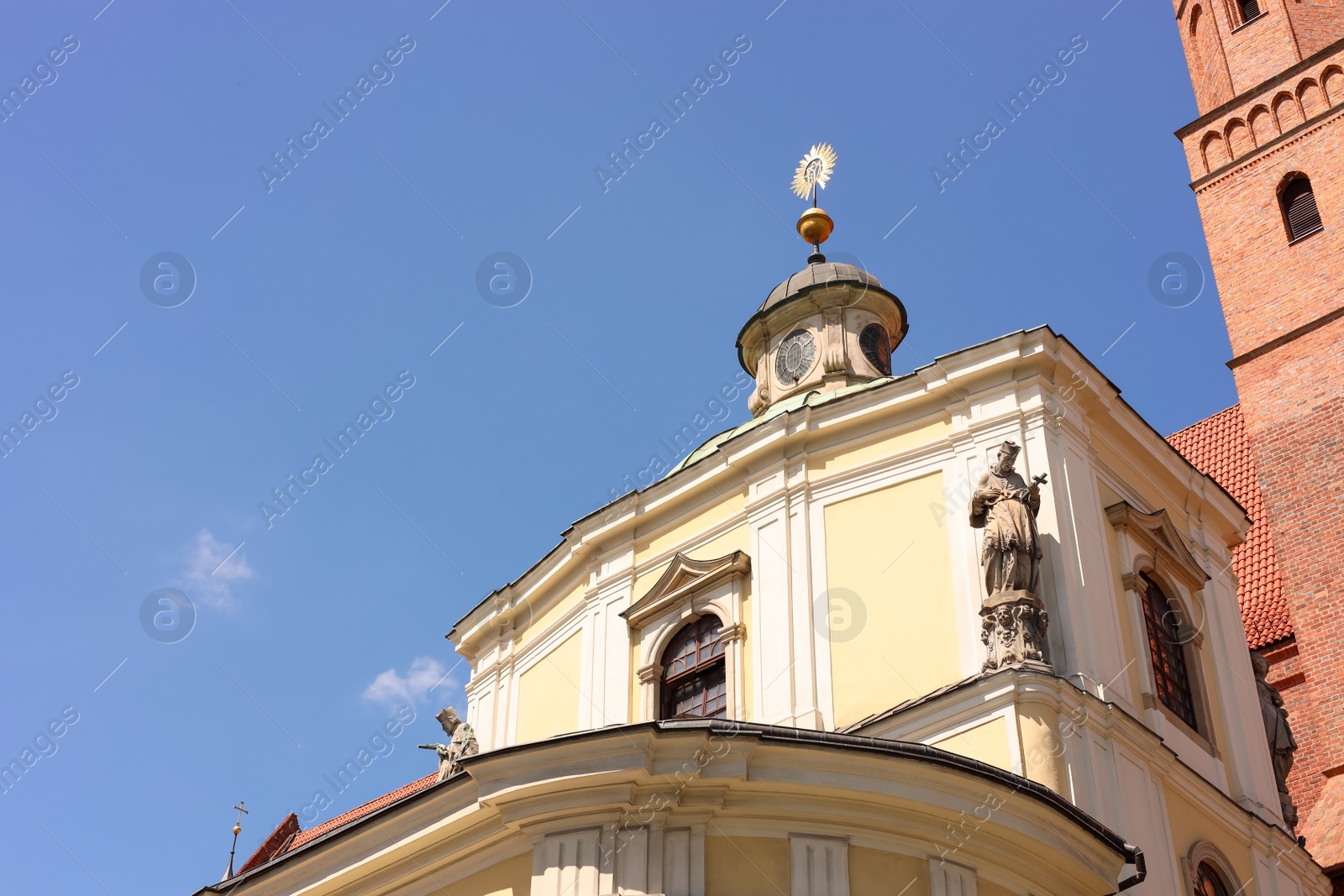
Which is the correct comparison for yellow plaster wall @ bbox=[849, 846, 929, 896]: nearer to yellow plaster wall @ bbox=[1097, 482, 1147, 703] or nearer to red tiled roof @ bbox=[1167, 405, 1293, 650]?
yellow plaster wall @ bbox=[1097, 482, 1147, 703]

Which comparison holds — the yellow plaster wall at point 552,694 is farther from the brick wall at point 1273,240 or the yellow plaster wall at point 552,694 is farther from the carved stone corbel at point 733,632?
the brick wall at point 1273,240

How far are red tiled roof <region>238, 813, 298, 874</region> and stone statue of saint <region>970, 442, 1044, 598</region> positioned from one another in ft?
79.9

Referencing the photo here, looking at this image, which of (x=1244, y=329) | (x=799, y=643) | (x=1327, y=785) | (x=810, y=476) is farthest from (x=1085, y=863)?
(x=1244, y=329)

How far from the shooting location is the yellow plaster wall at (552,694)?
63.9 ft

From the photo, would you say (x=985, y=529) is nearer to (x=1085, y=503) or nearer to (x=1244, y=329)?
(x=1085, y=503)

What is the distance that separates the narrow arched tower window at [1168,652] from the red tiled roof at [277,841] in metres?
24.0

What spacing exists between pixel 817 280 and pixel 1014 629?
32.5 feet

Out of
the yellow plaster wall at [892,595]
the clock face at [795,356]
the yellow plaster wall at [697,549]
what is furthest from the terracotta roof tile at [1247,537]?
the yellow plaster wall at [892,595]

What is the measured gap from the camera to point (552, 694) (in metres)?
19.9

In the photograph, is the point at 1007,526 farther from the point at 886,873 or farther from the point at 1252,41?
the point at 1252,41

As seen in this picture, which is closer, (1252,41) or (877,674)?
(877,674)

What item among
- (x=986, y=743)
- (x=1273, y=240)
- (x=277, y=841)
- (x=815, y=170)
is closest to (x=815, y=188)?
(x=815, y=170)

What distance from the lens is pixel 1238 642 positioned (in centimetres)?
1859

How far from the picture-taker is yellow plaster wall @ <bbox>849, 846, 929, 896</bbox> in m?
11.6
